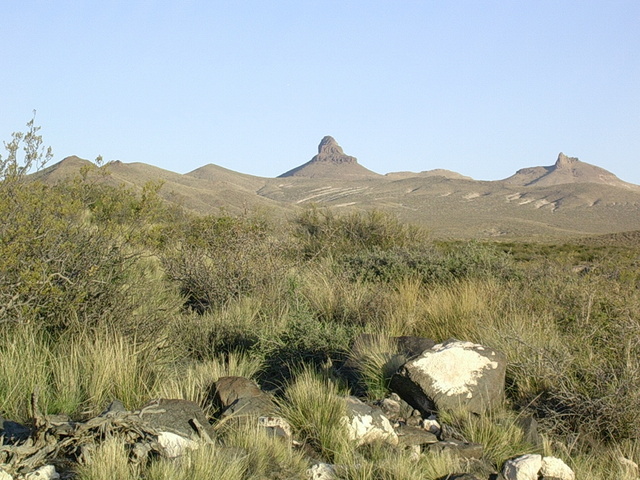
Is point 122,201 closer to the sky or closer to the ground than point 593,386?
closer to the sky

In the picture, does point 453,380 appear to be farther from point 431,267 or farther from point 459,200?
point 459,200

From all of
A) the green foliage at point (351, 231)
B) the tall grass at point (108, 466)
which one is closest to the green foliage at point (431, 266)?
the green foliage at point (351, 231)

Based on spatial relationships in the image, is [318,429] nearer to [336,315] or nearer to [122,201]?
[336,315]

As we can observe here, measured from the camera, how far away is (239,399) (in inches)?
222

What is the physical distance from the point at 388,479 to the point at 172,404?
5.71 ft

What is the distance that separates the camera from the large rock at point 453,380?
6.04 m

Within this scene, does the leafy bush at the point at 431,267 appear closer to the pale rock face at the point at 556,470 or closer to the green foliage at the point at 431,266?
the green foliage at the point at 431,266

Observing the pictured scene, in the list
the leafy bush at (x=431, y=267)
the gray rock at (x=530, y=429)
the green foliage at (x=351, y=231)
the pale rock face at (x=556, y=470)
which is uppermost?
the green foliage at (x=351, y=231)

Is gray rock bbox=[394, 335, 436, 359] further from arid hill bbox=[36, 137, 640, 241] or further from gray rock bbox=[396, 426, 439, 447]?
arid hill bbox=[36, 137, 640, 241]

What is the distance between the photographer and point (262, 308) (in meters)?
9.55

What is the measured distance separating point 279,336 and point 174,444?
143 inches

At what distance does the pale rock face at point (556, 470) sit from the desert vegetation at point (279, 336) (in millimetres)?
145

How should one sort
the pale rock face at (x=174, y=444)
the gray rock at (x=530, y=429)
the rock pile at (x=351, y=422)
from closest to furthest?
the rock pile at (x=351, y=422), the pale rock face at (x=174, y=444), the gray rock at (x=530, y=429)

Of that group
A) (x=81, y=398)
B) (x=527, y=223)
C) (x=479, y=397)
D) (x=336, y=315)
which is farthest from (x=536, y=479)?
(x=527, y=223)
